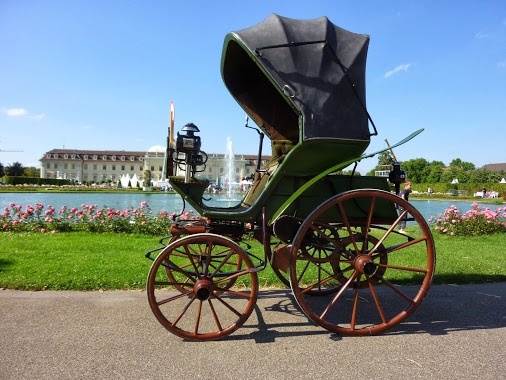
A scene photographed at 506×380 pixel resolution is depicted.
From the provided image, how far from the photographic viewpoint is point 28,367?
283 centimetres

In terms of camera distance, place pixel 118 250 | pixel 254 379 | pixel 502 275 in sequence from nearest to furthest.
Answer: pixel 254 379
pixel 502 275
pixel 118 250

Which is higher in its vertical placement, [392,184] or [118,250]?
[392,184]

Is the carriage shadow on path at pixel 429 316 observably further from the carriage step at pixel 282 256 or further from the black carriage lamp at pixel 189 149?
the black carriage lamp at pixel 189 149

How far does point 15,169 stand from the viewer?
82625 millimetres

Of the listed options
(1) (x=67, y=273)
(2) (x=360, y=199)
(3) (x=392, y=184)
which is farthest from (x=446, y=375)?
(1) (x=67, y=273)

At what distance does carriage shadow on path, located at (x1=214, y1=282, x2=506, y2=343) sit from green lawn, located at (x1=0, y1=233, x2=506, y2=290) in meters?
0.60

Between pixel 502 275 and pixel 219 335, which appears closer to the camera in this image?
pixel 219 335

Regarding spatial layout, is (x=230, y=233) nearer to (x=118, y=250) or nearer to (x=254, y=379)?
(x=254, y=379)

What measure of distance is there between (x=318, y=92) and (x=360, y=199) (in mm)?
1097

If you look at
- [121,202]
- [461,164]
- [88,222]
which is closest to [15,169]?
[121,202]

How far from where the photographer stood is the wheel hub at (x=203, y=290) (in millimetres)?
3482

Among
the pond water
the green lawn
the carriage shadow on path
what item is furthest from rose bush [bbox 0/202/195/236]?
the carriage shadow on path

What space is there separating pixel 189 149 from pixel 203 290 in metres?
1.33

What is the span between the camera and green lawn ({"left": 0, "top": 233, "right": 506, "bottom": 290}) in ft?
16.3
